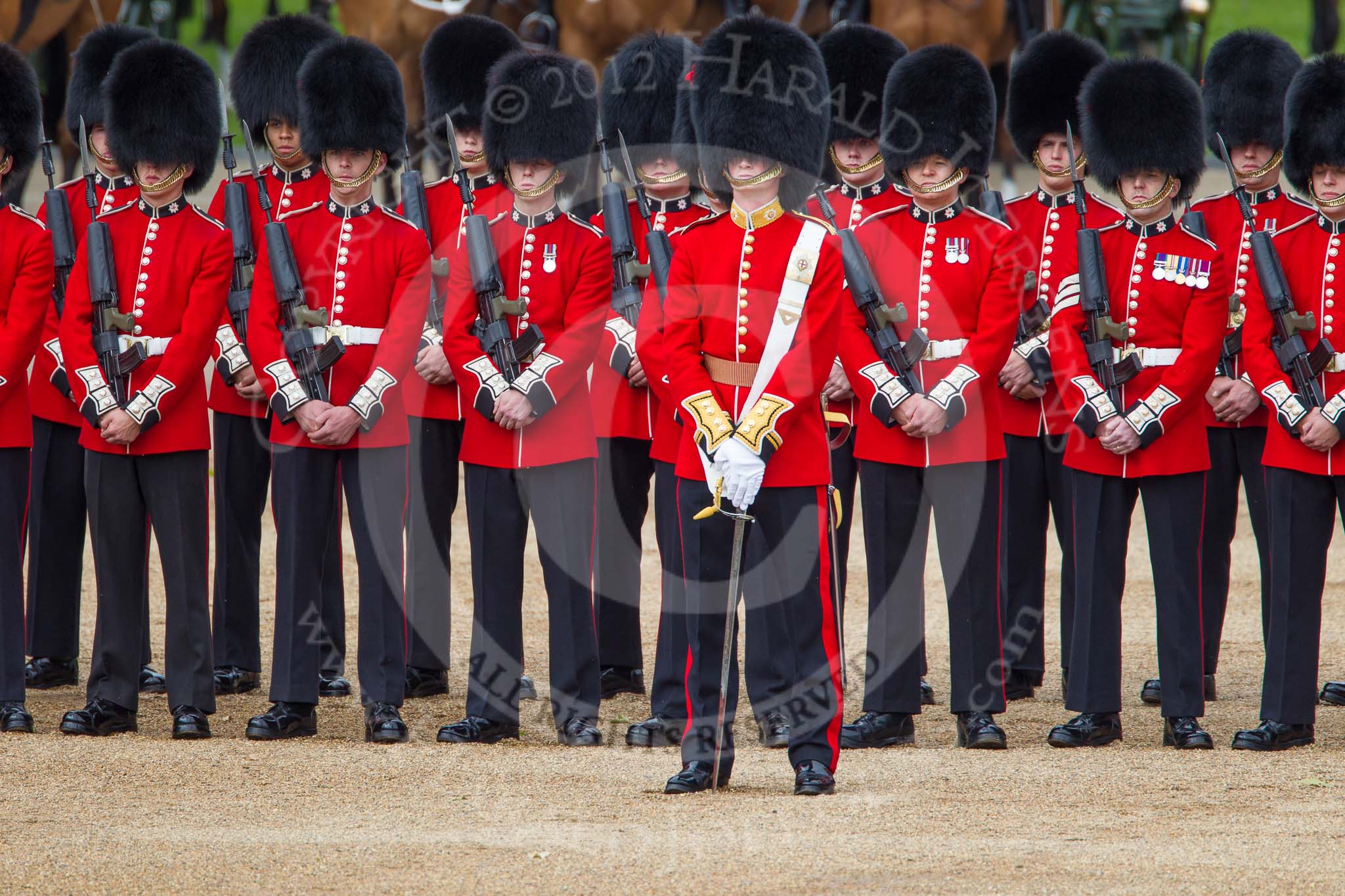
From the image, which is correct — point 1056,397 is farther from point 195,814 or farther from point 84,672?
point 84,672

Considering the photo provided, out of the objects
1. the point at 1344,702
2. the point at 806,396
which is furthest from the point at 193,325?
the point at 1344,702

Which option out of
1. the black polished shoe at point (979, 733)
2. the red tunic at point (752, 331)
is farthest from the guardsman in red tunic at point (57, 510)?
the black polished shoe at point (979, 733)

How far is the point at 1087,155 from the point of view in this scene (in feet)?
15.9

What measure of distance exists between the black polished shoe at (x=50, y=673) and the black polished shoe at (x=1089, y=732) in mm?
2581

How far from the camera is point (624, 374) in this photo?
4.99 meters

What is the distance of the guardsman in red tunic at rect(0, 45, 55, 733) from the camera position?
14.5 feet

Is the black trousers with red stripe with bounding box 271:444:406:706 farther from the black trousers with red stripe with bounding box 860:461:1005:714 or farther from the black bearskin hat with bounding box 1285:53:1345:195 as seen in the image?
the black bearskin hat with bounding box 1285:53:1345:195

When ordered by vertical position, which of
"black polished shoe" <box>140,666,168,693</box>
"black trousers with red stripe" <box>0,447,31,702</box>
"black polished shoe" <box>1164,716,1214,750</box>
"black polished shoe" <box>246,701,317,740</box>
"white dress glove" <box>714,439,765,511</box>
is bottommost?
"black polished shoe" <box>140,666,168,693</box>

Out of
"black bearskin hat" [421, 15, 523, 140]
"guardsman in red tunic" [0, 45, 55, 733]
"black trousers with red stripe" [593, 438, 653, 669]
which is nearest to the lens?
"guardsman in red tunic" [0, 45, 55, 733]

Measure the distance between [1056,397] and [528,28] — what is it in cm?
541

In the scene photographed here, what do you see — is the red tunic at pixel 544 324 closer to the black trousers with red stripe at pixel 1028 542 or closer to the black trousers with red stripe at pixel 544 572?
the black trousers with red stripe at pixel 544 572

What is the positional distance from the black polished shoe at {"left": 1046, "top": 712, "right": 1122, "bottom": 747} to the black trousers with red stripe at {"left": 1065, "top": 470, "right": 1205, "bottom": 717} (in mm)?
36

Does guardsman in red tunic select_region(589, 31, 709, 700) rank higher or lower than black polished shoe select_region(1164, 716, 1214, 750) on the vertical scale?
higher

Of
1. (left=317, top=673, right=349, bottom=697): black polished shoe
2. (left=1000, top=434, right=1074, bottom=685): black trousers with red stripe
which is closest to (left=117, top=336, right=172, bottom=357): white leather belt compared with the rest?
(left=317, top=673, right=349, bottom=697): black polished shoe
